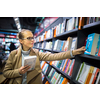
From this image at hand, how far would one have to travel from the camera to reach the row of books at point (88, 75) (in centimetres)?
83

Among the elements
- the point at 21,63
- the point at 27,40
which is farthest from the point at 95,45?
the point at 21,63

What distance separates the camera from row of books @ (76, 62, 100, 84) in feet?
2.74

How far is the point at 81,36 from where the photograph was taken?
1.01m

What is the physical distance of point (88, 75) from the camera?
90cm

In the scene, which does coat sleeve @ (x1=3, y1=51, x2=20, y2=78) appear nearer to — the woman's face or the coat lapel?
the coat lapel

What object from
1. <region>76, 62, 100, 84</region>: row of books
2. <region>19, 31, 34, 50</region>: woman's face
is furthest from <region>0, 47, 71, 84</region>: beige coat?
<region>76, 62, 100, 84</region>: row of books

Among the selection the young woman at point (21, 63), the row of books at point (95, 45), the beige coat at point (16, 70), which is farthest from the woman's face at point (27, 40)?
the row of books at point (95, 45)

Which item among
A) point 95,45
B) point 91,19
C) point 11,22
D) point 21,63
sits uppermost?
point 11,22

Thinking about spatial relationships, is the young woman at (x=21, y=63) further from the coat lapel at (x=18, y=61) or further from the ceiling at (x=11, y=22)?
the ceiling at (x=11, y=22)

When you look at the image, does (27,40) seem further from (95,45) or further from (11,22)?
(11,22)
